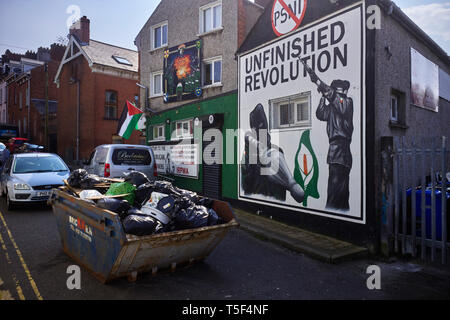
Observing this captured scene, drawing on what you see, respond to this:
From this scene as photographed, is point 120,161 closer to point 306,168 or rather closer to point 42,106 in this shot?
point 306,168

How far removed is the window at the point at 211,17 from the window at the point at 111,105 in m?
14.7

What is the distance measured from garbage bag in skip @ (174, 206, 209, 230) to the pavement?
2466 millimetres

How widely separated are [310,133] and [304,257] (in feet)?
9.79

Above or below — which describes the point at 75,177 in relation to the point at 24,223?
above

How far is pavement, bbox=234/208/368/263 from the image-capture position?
573cm

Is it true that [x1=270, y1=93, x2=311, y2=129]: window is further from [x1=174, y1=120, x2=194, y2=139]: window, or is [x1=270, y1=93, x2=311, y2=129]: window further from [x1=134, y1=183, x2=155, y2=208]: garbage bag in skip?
[x1=174, y1=120, x2=194, y2=139]: window

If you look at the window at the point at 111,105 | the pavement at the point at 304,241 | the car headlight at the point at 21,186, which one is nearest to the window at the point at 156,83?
the car headlight at the point at 21,186


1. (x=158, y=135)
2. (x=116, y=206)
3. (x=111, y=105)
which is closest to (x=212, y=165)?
(x=158, y=135)

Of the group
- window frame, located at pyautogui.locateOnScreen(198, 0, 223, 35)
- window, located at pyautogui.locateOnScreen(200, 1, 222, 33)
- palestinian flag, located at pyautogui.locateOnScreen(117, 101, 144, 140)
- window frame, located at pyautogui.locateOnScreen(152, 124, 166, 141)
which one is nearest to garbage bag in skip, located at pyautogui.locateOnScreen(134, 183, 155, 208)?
window frame, located at pyautogui.locateOnScreen(198, 0, 223, 35)

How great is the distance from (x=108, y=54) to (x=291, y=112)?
2225 cm

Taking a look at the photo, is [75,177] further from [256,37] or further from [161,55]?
[161,55]
